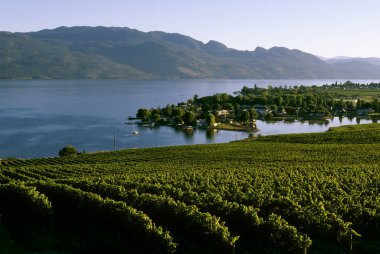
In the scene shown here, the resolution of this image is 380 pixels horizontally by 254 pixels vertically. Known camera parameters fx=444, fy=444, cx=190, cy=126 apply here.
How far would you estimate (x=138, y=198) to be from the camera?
28859 millimetres

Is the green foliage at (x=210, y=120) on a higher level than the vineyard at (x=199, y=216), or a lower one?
lower

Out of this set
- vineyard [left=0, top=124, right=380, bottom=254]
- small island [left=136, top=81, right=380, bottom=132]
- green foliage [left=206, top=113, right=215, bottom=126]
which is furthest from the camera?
small island [left=136, top=81, right=380, bottom=132]

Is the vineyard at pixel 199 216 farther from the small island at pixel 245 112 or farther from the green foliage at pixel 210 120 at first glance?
the small island at pixel 245 112

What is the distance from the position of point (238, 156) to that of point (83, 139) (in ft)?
200

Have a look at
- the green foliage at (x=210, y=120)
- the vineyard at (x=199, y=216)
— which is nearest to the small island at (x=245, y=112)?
the green foliage at (x=210, y=120)

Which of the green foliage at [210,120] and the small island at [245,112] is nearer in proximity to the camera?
the green foliage at [210,120]

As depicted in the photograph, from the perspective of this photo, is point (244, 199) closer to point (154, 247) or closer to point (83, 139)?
point (154, 247)

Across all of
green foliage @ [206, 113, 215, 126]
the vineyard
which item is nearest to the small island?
green foliage @ [206, 113, 215, 126]

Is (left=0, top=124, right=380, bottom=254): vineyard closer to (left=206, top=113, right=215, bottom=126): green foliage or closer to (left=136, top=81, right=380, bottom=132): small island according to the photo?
(left=206, top=113, right=215, bottom=126): green foliage

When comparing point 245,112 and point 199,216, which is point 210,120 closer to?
point 245,112

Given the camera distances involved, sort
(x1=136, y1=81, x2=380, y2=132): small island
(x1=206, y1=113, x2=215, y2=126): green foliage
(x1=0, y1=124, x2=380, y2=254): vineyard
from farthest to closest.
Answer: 1. (x1=136, y1=81, x2=380, y2=132): small island
2. (x1=206, y1=113, x2=215, y2=126): green foliage
3. (x1=0, y1=124, x2=380, y2=254): vineyard

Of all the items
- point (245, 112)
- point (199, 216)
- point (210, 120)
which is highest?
point (245, 112)

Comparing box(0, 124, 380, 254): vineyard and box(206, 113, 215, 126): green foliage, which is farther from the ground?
box(0, 124, 380, 254): vineyard

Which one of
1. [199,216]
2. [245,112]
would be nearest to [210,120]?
[245,112]
